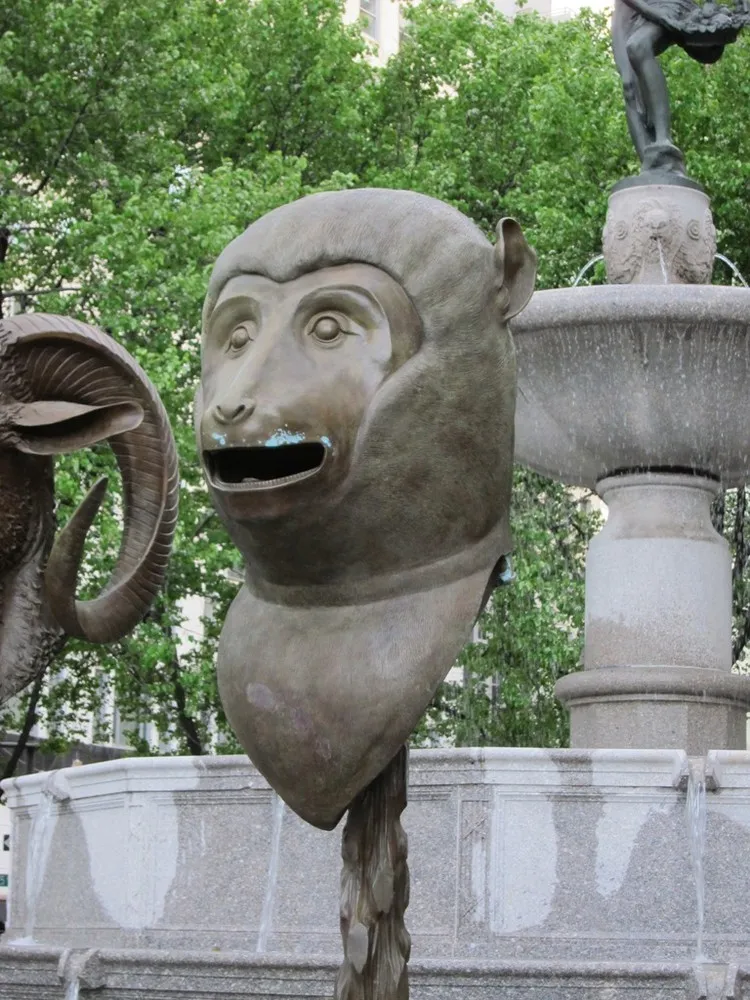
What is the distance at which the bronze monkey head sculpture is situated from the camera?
3367 mm

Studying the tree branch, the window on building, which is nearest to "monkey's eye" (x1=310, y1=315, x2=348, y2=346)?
the tree branch

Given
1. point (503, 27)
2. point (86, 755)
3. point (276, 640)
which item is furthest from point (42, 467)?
point (86, 755)

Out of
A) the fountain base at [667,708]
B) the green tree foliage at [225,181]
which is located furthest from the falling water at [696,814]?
the green tree foliage at [225,181]

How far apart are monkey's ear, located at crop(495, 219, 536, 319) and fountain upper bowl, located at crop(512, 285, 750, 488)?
666 centimetres

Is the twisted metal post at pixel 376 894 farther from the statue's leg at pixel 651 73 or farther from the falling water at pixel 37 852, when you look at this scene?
the statue's leg at pixel 651 73

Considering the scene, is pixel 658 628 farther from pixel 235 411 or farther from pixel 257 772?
pixel 235 411

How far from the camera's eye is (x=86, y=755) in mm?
33844

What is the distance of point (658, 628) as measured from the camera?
10.8 metres

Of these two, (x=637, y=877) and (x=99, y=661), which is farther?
(x=99, y=661)

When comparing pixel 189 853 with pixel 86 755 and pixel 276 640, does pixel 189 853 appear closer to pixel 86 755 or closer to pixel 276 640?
pixel 276 640

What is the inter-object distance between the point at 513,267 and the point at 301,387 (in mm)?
471

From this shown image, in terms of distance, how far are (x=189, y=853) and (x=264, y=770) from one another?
5602mm

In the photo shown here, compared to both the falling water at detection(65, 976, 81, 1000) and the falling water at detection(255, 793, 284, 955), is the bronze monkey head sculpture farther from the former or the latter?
the falling water at detection(65, 976, 81, 1000)

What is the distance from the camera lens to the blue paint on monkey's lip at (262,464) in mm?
3344
